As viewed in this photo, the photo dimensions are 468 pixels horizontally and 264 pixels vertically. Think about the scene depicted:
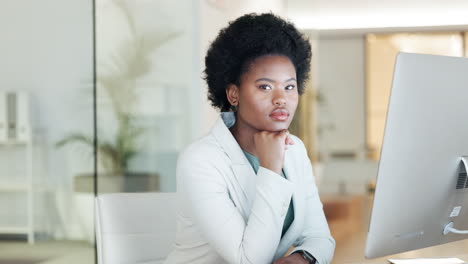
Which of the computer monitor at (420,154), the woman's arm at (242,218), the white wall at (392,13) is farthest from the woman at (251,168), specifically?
the white wall at (392,13)

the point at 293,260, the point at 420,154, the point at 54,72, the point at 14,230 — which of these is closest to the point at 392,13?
the point at 54,72

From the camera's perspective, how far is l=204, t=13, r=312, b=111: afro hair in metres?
1.71

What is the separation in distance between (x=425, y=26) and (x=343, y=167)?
6.51 feet

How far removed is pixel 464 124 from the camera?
1350 mm

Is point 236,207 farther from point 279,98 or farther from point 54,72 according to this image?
point 54,72

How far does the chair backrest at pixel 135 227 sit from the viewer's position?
1.76 metres

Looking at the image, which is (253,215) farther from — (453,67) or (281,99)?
(453,67)

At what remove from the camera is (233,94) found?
5.83 feet

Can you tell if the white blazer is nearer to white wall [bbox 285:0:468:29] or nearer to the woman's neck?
the woman's neck

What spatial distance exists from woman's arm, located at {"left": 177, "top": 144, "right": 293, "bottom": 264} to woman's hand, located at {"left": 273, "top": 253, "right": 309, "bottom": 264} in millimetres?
27

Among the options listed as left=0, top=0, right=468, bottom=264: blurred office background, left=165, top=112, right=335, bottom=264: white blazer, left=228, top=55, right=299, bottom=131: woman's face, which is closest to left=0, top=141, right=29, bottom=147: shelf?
left=0, top=0, right=468, bottom=264: blurred office background

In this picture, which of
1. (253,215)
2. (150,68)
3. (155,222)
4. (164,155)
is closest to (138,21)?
(150,68)

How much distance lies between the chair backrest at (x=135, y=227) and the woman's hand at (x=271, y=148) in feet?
1.11

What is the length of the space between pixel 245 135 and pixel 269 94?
0.17m
